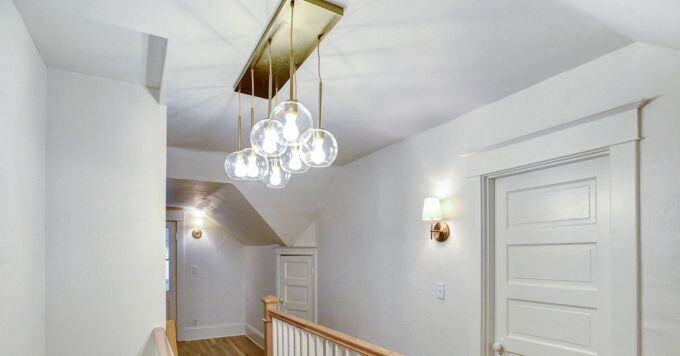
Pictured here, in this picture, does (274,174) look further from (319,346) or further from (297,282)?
(297,282)

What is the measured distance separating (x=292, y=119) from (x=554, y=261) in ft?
5.49

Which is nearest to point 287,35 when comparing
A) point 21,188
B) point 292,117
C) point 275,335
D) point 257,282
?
point 292,117

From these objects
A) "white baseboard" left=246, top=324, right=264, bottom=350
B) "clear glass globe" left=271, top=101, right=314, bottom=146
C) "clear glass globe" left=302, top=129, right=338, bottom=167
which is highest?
"clear glass globe" left=271, top=101, right=314, bottom=146

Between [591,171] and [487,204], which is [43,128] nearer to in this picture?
[487,204]

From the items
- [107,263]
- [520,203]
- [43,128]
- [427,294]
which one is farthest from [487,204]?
[43,128]

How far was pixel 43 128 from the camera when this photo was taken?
92.0 inches

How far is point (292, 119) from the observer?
1.58 meters

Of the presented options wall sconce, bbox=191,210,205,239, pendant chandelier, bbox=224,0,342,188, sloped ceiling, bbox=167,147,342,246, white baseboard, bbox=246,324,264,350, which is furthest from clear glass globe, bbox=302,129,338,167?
wall sconce, bbox=191,210,205,239

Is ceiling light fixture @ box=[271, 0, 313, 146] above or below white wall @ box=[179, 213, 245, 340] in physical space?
above

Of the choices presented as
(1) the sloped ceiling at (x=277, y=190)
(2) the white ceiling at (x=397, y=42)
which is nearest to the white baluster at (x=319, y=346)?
(2) the white ceiling at (x=397, y=42)

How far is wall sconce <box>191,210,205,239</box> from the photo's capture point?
6660mm

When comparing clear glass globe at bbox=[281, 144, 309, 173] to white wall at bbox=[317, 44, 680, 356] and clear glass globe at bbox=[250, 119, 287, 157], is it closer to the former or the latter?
clear glass globe at bbox=[250, 119, 287, 157]

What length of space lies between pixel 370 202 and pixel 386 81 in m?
1.90

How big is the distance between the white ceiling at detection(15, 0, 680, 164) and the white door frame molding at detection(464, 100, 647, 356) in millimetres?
317
